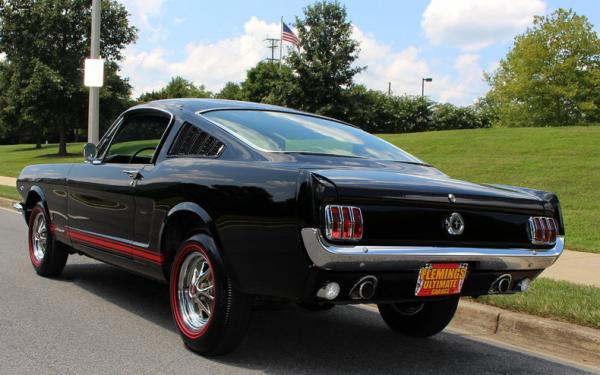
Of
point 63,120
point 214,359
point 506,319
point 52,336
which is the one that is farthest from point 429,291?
point 63,120

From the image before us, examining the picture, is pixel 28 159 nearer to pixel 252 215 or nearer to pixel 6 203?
pixel 6 203

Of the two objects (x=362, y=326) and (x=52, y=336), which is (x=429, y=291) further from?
(x=52, y=336)

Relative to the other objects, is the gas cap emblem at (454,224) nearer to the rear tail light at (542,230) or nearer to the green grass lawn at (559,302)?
the rear tail light at (542,230)

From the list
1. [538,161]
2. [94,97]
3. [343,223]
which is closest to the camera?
[343,223]

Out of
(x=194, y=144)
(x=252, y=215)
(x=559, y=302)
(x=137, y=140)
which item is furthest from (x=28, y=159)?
(x=252, y=215)

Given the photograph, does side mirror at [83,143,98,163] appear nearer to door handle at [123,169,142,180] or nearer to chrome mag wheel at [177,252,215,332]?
door handle at [123,169,142,180]

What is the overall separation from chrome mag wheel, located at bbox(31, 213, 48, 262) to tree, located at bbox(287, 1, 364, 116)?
120 ft

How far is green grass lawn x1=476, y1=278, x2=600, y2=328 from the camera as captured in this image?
490cm

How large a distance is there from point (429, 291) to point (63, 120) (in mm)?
44041

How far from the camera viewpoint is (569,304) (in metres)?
5.21

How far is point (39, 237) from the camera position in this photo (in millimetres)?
6695

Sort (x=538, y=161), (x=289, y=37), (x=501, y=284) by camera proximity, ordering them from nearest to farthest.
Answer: (x=501, y=284) → (x=538, y=161) → (x=289, y=37)

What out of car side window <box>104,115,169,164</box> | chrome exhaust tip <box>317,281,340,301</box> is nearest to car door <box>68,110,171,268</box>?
car side window <box>104,115,169,164</box>

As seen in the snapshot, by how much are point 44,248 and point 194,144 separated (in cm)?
283
